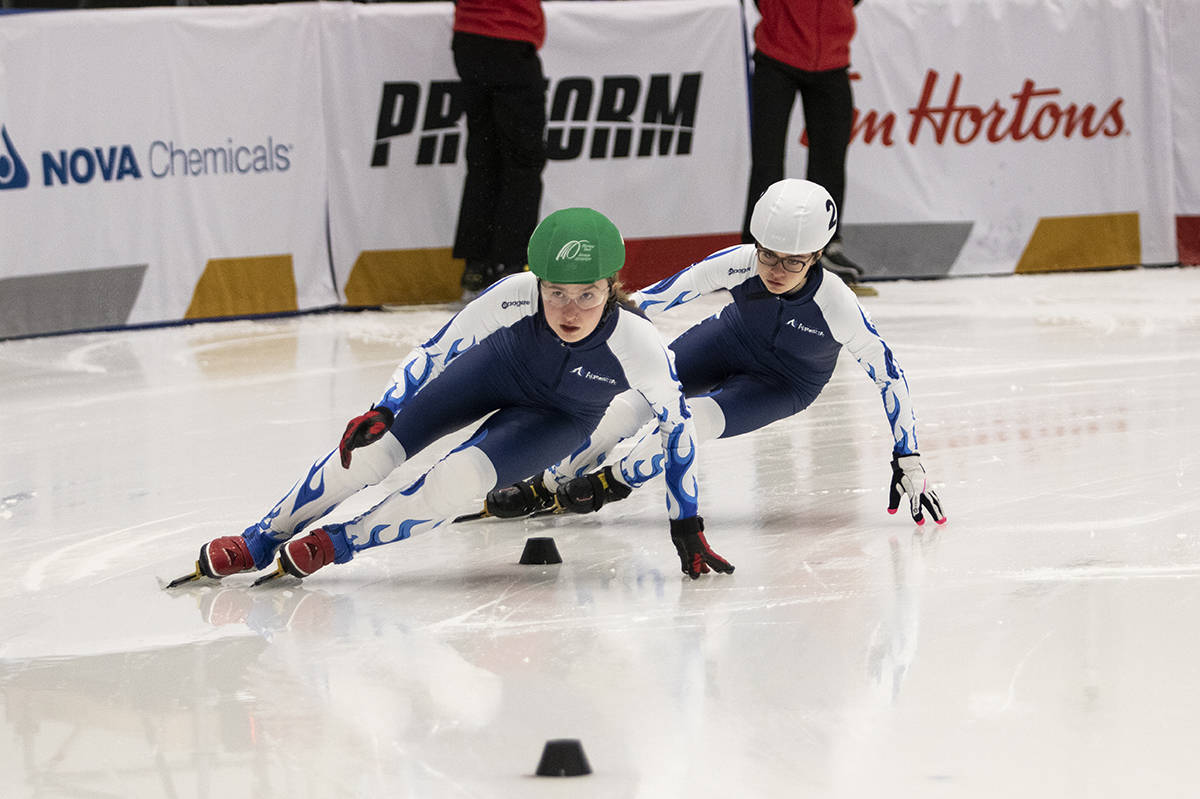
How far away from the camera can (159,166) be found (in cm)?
780

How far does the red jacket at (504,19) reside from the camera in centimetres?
799

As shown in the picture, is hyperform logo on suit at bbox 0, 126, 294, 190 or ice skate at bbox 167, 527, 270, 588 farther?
hyperform logo on suit at bbox 0, 126, 294, 190

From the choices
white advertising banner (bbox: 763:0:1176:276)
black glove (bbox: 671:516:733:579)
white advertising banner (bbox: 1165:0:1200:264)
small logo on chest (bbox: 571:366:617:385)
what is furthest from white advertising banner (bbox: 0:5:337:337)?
white advertising banner (bbox: 1165:0:1200:264)

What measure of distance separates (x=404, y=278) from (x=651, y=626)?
5636 millimetres

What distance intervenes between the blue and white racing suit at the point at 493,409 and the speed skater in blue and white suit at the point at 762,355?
0.39 meters

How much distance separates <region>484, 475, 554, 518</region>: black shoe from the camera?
4238 millimetres

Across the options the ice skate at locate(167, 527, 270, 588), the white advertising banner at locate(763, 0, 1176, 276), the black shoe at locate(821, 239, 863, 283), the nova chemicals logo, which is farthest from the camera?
the white advertising banner at locate(763, 0, 1176, 276)

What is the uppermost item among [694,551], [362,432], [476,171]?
[362,432]

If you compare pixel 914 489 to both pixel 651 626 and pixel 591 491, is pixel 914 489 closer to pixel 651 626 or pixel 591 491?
pixel 591 491

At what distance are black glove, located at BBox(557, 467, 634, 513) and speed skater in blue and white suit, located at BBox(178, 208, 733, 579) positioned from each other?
0.34 metres

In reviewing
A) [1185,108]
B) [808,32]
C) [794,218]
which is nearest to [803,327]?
[794,218]

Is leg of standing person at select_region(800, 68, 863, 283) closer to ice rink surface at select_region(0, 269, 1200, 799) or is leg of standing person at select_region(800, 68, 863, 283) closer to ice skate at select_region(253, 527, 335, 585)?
ice rink surface at select_region(0, 269, 1200, 799)

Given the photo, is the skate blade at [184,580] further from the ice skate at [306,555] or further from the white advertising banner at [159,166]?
the white advertising banner at [159,166]

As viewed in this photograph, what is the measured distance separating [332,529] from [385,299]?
5132 mm
